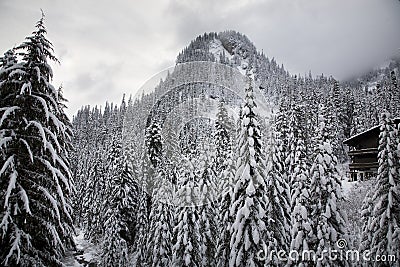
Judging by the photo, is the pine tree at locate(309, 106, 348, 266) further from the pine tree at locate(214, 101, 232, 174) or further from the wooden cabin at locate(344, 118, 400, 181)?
the wooden cabin at locate(344, 118, 400, 181)

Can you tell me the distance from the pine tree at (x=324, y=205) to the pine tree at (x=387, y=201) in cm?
319

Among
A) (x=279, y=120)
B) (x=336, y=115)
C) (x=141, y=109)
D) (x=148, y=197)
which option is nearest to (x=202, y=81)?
(x=141, y=109)

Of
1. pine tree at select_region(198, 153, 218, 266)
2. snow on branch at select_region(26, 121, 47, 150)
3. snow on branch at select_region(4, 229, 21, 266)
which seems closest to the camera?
snow on branch at select_region(4, 229, 21, 266)

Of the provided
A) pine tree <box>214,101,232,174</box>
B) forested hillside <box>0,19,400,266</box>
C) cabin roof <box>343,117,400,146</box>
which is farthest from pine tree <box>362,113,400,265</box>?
cabin roof <box>343,117,400,146</box>

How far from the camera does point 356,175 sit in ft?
150

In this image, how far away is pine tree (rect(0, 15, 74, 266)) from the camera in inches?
391

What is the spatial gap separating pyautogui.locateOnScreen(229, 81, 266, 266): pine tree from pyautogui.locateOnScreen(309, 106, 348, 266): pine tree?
12.3ft

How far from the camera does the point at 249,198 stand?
1775cm

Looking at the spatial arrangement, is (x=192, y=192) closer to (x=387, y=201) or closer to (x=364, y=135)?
(x=387, y=201)

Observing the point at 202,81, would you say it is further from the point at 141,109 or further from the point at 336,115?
the point at 336,115

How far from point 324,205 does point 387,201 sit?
16.9 feet

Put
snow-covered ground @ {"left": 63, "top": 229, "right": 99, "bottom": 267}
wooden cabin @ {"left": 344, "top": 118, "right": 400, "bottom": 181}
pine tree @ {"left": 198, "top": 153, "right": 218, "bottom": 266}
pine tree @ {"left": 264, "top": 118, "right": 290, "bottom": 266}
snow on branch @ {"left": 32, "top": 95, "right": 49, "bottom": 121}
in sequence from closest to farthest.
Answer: snow on branch @ {"left": 32, "top": 95, "right": 49, "bottom": 121}, pine tree @ {"left": 264, "top": 118, "right": 290, "bottom": 266}, pine tree @ {"left": 198, "top": 153, "right": 218, "bottom": 266}, wooden cabin @ {"left": 344, "top": 118, "right": 400, "bottom": 181}, snow-covered ground @ {"left": 63, "top": 229, "right": 99, "bottom": 267}

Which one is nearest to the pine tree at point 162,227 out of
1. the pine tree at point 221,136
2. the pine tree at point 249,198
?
the pine tree at point 221,136

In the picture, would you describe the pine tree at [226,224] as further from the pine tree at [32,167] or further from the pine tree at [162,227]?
the pine tree at [32,167]
